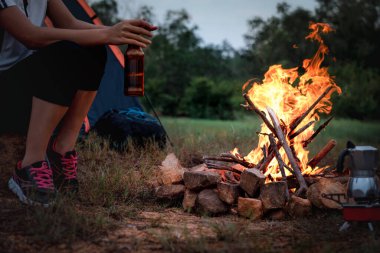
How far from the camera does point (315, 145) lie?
625 centimetres

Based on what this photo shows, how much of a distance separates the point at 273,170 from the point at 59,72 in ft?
5.44

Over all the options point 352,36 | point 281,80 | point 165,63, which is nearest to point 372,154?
point 281,80

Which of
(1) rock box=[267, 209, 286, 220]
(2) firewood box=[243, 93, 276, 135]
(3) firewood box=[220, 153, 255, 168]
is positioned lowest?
(1) rock box=[267, 209, 286, 220]

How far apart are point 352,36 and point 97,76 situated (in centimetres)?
1935

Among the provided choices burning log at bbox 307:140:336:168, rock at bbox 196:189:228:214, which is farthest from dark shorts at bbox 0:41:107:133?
burning log at bbox 307:140:336:168

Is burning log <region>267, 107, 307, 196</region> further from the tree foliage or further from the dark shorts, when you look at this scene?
the tree foliage

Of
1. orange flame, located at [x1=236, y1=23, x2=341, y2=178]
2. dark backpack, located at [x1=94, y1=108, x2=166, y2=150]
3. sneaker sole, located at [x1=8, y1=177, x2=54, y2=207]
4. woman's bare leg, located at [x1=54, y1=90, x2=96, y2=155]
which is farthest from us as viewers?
dark backpack, located at [x1=94, y1=108, x2=166, y2=150]

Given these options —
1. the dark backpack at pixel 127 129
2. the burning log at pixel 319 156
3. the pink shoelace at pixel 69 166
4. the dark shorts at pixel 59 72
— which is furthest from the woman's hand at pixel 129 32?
the dark backpack at pixel 127 129

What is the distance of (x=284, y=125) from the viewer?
3.54 m

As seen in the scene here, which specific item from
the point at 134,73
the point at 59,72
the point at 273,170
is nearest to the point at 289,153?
the point at 273,170

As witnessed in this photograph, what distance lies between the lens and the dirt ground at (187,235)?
2197 millimetres

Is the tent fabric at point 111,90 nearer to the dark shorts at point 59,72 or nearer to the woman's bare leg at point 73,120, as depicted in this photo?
the woman's bare leg at point 73,120

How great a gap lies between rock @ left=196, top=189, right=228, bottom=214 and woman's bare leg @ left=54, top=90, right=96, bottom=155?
890 millimetres

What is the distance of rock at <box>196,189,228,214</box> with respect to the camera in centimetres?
309
